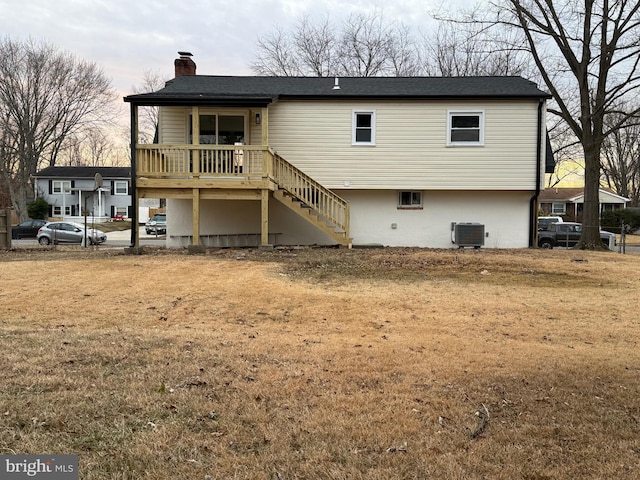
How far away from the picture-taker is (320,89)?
1742cm

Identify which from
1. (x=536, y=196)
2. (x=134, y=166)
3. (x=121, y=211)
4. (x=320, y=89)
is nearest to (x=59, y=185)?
(x=121, y=211)

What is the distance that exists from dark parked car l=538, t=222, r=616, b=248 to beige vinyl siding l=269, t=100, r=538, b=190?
259 inches

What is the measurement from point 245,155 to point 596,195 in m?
13.1

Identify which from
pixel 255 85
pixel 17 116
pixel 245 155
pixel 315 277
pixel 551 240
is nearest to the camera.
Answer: pixel 315 277

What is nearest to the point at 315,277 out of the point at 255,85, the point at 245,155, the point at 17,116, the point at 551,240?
the point at 245,155

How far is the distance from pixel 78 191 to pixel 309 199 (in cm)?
4765

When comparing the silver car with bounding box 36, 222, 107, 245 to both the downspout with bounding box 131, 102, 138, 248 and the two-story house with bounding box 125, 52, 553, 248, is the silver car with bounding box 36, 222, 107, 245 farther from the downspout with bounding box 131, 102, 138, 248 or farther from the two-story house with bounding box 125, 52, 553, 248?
the downspout with bounding box 131, 102, 138, 248

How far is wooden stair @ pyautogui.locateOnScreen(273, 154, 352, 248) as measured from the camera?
48.8 feet

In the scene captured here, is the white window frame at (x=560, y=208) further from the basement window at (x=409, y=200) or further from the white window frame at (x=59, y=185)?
the white window frame at (x=59, y=185)

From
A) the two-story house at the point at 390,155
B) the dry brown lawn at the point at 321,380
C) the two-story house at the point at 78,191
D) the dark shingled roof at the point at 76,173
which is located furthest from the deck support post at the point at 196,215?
the dark shingled roof at the point at 76,173

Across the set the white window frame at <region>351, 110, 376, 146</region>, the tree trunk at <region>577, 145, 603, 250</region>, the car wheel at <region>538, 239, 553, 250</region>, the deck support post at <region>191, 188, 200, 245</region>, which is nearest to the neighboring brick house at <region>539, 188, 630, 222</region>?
the car wheel at <region>538, 239, 553, 250</region>

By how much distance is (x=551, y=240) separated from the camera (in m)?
22.5

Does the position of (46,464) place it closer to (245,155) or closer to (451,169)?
(245,155)

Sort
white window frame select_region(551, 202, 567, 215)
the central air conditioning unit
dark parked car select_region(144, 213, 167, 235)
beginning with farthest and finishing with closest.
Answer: white window frame select_region(551, 202, 567, 215), dark parked car select_region(144, 213, 167, 235), the central air conditioning unit
